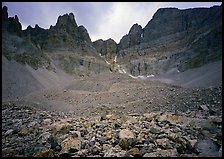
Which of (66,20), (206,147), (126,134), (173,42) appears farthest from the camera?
(66,20)

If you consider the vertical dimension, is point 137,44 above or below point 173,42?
above

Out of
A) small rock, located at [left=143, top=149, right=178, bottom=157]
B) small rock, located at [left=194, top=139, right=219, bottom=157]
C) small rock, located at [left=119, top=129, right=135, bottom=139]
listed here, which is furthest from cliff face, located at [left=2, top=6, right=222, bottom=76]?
small rock, located at [left=194, top=139, right=219, bottom=157]

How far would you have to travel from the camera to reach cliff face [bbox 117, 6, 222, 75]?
4438cm

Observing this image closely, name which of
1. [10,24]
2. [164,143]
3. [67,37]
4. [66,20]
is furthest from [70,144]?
[66,20]

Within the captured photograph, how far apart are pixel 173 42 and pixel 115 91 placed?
40.6 meters

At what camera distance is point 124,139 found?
24.0 ft

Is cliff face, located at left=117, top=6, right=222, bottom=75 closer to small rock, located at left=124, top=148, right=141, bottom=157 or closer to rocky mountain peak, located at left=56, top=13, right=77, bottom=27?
rocky mountain peak, located at left=56, top=13, right=77, bottom=27

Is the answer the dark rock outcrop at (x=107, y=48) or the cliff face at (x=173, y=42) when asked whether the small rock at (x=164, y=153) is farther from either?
the dark rock outcrop at (x=107, y=48)

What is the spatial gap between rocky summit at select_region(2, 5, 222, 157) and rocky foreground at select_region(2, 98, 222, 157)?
0.11 feet

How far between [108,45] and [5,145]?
234 ft

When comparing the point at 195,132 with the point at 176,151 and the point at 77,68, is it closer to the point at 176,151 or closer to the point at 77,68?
the point at 176,151

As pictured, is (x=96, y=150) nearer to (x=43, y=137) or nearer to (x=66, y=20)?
(x=43, y=137)

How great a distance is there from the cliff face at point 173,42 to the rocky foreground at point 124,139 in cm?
3405

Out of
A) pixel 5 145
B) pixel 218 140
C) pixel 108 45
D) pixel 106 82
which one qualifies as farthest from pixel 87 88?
pixel 108 45
